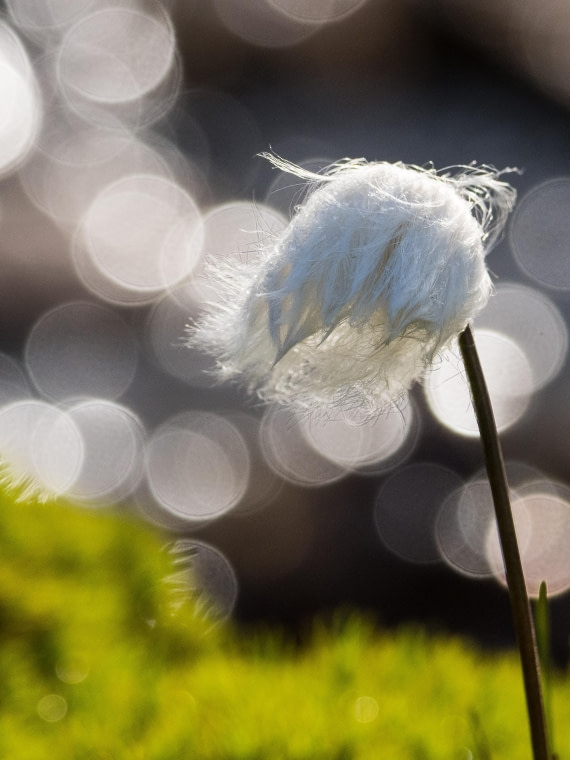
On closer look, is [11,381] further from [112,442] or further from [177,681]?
[177,681]

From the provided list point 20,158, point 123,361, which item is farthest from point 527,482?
point 20,158

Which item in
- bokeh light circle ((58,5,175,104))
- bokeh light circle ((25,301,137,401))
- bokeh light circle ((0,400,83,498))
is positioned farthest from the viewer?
bokeh light circle ((58,5,175,104))

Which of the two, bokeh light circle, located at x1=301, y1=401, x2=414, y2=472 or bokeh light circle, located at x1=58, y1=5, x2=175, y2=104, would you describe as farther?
bokeh light circle, located at x1=58, y1=5, x2=175, y2=104

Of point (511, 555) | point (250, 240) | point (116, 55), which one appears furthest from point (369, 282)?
point (116, 55)

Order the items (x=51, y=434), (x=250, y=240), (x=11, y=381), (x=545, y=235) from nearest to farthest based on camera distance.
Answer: (x=250, y=240) → (x=51, y=434) → (x=11, y=381) → (x=545, y=235)

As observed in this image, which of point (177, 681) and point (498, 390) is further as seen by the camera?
point (498, 390)

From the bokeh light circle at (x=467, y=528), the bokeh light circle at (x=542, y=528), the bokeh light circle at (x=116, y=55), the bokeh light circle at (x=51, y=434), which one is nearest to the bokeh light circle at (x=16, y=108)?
the bokeh light circle at (x=116, y=55)

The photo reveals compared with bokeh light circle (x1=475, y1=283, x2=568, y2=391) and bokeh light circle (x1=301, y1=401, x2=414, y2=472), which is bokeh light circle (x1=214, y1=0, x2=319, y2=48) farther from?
bokeh light circle (x1=301, y1=401, x2=414, y2=472)

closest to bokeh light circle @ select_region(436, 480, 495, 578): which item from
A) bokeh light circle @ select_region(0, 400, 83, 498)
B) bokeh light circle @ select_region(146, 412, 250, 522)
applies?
bokeh light circle @ select_region(146, 412, 250, 522)
